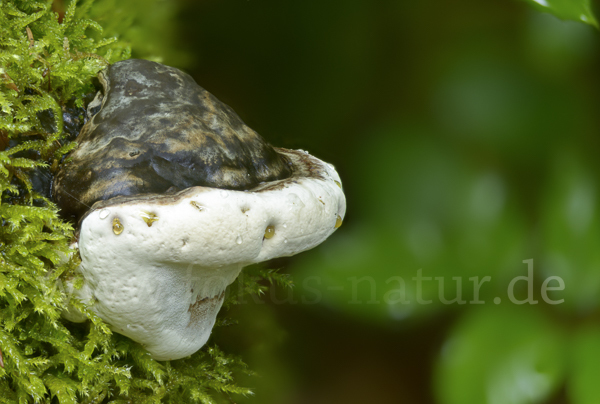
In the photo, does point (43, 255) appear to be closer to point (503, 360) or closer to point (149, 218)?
point (149, 218)

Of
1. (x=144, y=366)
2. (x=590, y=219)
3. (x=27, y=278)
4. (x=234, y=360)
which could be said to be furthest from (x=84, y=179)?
(x=590, y=219)

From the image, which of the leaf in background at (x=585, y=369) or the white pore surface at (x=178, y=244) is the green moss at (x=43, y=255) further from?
the leaf in background at (x=585, y=369)

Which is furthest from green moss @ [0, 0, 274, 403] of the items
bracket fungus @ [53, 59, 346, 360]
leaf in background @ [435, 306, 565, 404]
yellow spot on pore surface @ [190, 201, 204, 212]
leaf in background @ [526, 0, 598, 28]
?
leaf in background @ [526, 0, 598, 28]

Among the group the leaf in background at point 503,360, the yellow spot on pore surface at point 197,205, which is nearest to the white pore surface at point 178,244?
the yellow spot on pore surface at point 197,205

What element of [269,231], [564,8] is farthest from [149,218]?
[564,8]

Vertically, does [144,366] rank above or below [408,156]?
below

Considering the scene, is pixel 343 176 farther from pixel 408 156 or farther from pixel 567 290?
pixel 567 290
